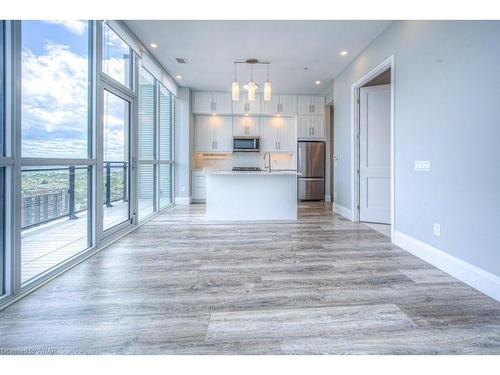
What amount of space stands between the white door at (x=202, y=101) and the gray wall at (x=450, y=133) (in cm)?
439

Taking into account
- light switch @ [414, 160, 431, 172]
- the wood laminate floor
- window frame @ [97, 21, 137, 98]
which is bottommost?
the wood laminate floor

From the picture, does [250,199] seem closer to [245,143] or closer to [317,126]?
[245,143]

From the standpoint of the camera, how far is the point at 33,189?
229 cm

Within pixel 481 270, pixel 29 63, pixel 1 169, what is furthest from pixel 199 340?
pixel 29 63

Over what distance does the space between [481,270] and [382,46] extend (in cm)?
311

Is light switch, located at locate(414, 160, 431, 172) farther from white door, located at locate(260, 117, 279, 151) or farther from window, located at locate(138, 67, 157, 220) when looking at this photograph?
white door, located at locate(260, 117, 279, 151)

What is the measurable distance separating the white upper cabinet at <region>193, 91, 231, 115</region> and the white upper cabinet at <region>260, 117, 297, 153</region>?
3.91ft

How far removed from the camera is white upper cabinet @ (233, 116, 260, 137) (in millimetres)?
7289

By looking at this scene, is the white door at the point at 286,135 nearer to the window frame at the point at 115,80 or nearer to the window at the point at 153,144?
the window at the point at 153,144

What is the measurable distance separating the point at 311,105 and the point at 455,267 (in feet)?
18.8

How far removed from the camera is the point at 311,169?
7.43 metres

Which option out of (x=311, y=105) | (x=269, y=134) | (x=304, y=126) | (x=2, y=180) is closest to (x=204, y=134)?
(x=269, y=134)

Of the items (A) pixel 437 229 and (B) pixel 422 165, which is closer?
(A) pixel 437 229

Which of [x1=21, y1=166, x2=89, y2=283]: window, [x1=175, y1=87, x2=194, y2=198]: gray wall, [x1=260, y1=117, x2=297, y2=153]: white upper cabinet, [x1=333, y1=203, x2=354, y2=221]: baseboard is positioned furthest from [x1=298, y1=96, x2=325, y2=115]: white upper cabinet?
[x1=21, y1=166, x2=89, y2=283]: window
